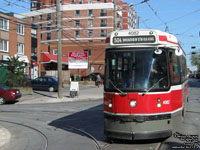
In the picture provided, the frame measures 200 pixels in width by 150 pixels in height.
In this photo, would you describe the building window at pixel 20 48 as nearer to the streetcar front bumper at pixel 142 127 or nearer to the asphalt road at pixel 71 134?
the asphalt road at pixel 71 134

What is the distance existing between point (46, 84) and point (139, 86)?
76.4 feet

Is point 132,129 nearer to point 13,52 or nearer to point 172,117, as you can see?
point 172,117

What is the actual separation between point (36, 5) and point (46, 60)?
3181 cm

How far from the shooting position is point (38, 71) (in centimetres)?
4822

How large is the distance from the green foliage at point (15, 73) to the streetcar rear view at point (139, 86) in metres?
19.6

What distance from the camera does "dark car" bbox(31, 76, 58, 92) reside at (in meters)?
29.7

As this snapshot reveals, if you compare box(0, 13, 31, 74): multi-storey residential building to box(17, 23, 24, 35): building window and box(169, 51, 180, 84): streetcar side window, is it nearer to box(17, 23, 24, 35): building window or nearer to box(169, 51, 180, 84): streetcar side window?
box(17, 23, 24, 35): building window

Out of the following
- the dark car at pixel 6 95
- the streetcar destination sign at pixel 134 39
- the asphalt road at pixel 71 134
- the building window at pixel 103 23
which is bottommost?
the asphalt road at pixel 71 134

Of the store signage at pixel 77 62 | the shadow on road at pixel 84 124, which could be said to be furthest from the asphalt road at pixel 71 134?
the store signage at pixel 77 62

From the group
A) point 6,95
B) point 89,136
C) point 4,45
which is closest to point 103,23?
point 4,45

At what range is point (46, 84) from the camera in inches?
1180

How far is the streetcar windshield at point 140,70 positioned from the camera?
7652 mm

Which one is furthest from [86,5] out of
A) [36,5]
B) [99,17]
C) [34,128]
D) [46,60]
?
[34,128]

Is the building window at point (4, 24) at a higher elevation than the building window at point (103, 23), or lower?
lower
